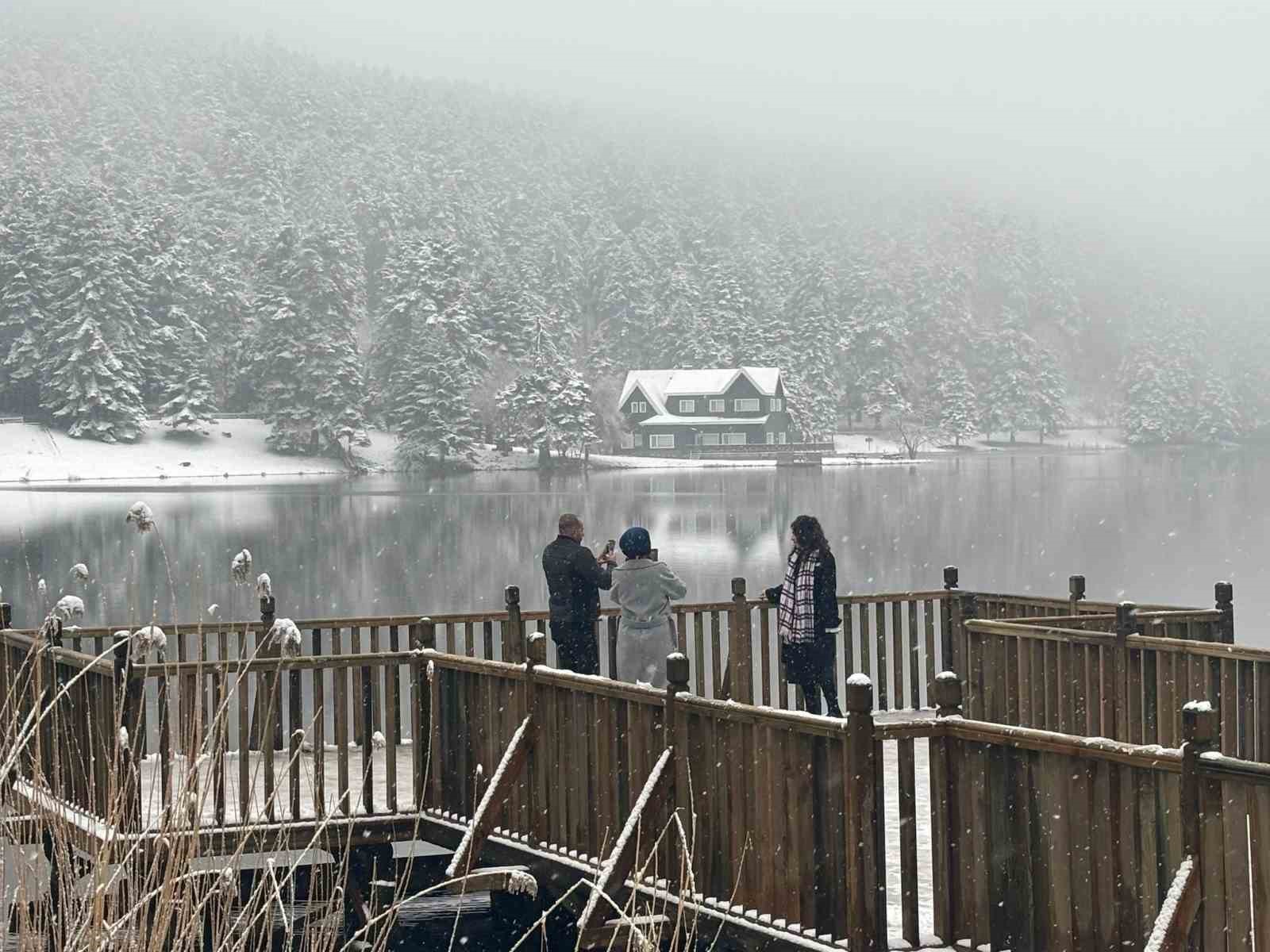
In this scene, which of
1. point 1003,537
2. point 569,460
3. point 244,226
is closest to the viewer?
point 1003,537

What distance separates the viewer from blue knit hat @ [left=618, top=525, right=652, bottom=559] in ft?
34.7

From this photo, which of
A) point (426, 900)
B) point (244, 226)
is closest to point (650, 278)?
point (244, 226)

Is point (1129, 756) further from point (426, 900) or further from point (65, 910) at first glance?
point (426, 900)

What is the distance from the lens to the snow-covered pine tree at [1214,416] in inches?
6594

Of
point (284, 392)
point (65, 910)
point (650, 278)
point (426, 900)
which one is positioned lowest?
point (426, 900)

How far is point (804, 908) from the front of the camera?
6.94 m

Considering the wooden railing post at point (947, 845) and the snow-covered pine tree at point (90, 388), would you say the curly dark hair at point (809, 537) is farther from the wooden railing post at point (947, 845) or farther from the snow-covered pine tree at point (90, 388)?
the snow-covered pine tree at point (90, 388)

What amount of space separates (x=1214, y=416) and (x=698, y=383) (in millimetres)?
68693

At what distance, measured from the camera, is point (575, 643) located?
11281mm

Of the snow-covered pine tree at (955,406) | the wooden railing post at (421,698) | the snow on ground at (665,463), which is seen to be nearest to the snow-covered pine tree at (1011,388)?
the snow-covered pine tree at (955,406)

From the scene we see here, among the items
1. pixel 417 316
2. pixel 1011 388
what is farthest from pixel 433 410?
pixel 1011 388

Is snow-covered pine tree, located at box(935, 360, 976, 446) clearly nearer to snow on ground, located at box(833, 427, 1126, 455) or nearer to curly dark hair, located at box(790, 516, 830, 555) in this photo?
snow on ground, located at box(833, 427, 1126, 455)

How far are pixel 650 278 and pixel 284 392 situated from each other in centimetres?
6578

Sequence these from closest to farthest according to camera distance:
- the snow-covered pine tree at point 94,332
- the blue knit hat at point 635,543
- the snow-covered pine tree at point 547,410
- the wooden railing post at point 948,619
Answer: the blue knit hat at point 635,543, the wooden railing post at point 948,619, the snow-covered pine tree at point 94,332, the snow-covered pine tree at point 547,410
